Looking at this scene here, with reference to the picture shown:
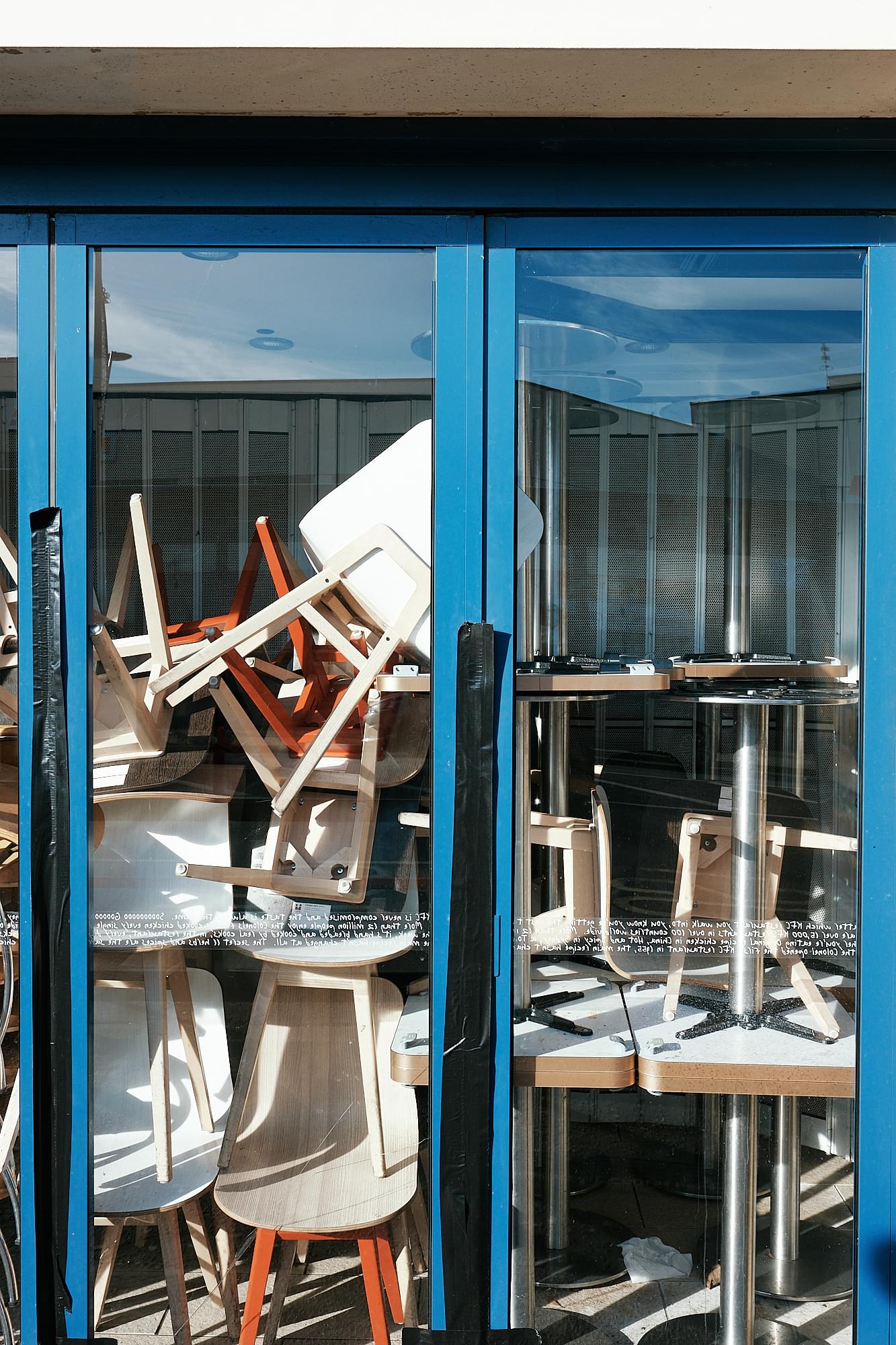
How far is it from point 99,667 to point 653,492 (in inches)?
38.5

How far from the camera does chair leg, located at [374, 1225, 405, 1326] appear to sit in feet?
5.50

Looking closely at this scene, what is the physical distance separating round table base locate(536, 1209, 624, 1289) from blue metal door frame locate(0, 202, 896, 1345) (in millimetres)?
111

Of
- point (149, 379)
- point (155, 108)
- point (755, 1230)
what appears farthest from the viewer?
point (755, 1230)

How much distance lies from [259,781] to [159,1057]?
53cm

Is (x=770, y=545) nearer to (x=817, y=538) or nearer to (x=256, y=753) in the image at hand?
(x=817, y=538)

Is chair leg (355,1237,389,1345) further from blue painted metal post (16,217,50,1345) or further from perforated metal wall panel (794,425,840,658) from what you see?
perforated metal wall panel (794,425,840,658)

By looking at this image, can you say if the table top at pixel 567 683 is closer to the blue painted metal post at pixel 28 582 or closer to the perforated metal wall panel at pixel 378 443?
the perforated metal wall panel at pixel 378 443

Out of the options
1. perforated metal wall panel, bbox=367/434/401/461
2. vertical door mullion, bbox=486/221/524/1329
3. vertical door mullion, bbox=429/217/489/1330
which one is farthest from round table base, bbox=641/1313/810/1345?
perforated metal wall panel, bbox=367/434/401/461

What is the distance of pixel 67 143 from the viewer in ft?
5.13

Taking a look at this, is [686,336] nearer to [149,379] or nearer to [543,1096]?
[149,379]

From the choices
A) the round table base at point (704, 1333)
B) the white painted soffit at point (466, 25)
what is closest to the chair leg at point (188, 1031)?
the round table base at point (704, 1333)

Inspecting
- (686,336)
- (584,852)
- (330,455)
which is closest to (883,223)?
(686,336)

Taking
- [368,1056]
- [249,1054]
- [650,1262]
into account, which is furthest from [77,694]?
[650,1262]

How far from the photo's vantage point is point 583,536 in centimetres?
164
